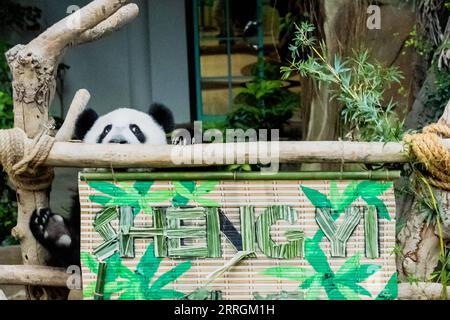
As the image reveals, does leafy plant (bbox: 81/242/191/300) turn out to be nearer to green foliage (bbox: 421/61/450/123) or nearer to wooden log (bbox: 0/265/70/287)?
wooden log (bbox: 0/265/70/287)

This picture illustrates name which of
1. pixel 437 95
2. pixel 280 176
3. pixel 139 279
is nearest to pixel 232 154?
pixel 280 176

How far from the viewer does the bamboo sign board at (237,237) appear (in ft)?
8.15

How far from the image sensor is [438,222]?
102 inches

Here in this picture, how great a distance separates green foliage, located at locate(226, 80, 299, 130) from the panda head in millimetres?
2652

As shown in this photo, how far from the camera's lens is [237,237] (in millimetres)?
2488

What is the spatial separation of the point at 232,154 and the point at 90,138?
921 mm

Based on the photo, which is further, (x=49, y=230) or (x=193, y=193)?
(x=49, y=230)

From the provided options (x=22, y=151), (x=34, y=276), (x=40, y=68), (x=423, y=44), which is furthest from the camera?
(x=423, y=44)

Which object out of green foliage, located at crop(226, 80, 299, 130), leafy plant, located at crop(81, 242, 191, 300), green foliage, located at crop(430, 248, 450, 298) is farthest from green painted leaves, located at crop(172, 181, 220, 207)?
green foliage, located at crop(226, 80, 299, 130)

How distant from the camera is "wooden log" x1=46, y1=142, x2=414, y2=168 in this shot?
245cm

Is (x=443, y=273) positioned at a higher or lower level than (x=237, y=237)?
lower

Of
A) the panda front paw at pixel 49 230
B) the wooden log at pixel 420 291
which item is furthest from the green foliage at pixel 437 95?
the panda front paw at pixel 49 230

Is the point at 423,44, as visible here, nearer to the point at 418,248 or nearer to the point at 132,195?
the point at 418,248

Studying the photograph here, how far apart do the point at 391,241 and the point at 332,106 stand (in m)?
2.18
